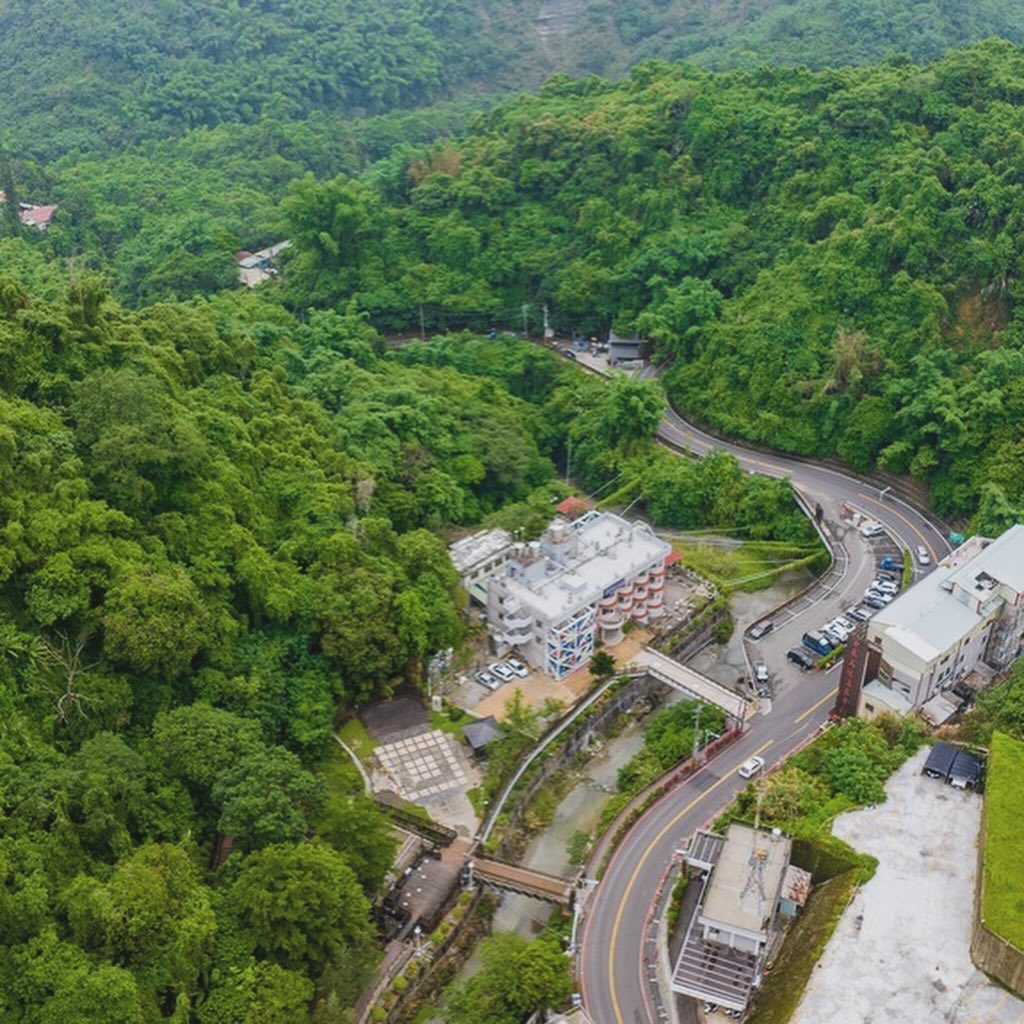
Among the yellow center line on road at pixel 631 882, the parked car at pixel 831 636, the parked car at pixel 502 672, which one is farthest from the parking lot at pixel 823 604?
the parked car at pixel 502 672

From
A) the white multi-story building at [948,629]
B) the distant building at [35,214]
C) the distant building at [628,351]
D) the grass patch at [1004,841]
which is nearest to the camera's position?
the grass patch at [1004,841]

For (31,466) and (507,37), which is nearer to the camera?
(31,466)

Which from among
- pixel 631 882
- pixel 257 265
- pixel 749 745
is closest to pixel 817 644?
pixel 749 745

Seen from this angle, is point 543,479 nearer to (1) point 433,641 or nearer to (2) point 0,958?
(1) point 433,641

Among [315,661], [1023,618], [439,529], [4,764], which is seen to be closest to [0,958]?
[4,764]

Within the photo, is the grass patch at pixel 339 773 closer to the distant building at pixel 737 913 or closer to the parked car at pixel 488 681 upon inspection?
the parked car at pixel 488 681
